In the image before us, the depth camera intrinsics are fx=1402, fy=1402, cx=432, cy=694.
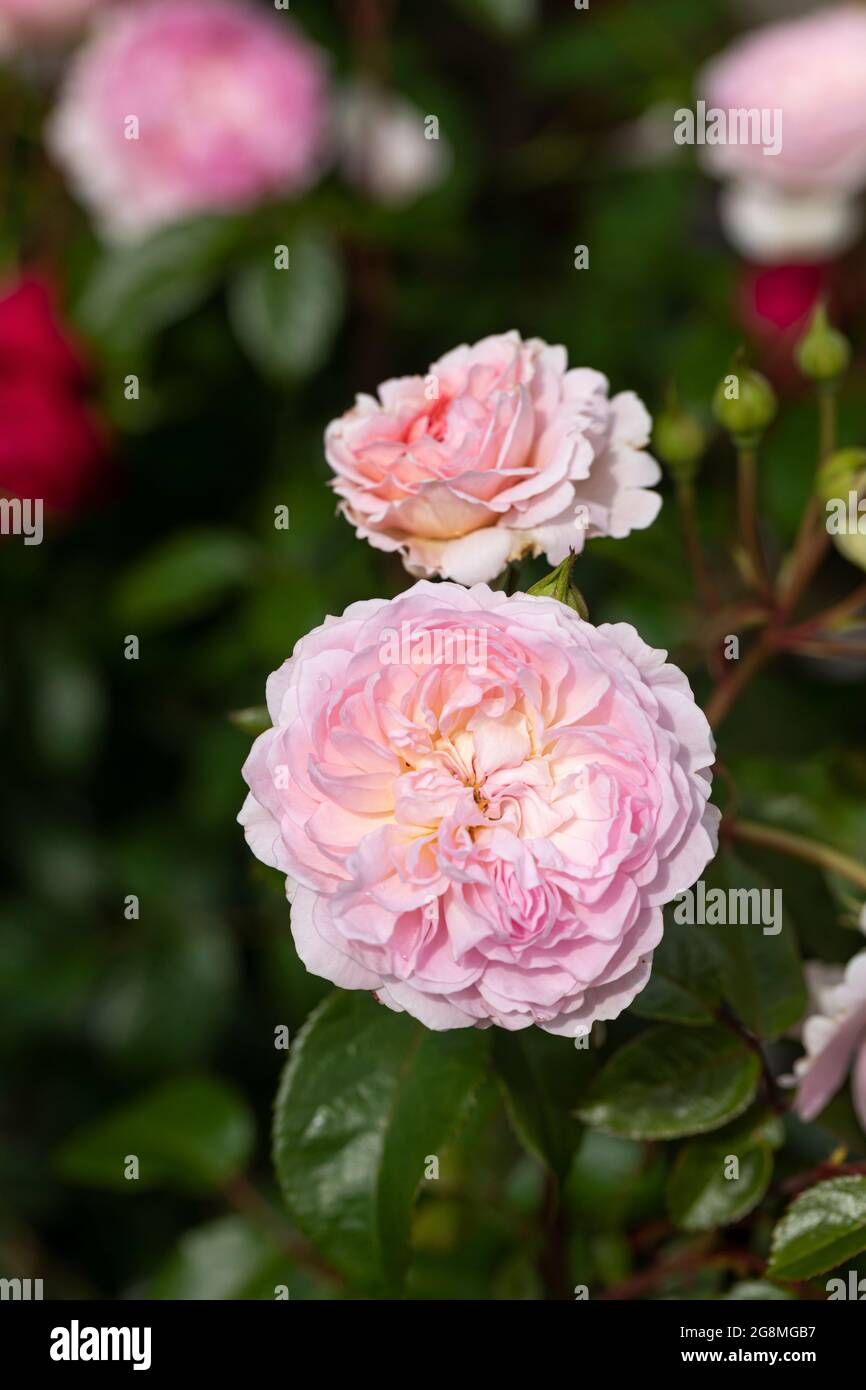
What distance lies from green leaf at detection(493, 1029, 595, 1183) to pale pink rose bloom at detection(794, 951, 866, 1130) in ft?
0.26

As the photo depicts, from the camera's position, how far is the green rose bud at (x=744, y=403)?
1.92 feet

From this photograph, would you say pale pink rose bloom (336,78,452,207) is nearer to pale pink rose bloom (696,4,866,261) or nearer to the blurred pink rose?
pale pink rose bloom (696,4,866,261)

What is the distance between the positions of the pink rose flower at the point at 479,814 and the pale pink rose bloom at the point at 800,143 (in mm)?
887

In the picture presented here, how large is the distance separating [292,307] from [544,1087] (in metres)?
0.76

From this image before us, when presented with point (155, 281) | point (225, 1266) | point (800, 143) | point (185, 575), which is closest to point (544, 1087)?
point (225, 1266)

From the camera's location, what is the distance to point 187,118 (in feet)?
3.87

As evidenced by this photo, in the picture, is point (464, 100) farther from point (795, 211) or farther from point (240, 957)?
point (240, 957)

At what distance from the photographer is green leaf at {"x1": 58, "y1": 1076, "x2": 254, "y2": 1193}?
2.62 feet

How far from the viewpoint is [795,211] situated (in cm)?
121

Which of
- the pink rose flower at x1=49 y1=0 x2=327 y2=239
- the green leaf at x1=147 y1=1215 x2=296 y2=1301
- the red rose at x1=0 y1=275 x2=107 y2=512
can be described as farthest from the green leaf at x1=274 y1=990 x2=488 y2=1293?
the pink rose flower at x1=49 y1=0 x2=327 y2=239

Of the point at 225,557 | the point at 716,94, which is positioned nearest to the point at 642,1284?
the point at 225,557

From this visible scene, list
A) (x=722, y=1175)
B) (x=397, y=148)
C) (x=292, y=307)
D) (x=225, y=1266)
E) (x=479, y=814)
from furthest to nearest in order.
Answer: (x=397, y=148), (x=292, y=307), (x=225, y=1266), (x=722, y=1175), (x=479, y=814)

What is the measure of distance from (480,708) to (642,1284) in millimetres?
315

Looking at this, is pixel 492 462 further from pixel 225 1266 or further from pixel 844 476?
pixel 225 1266
